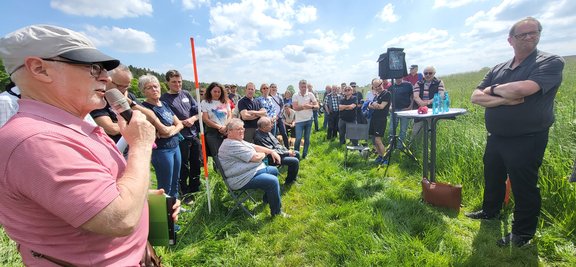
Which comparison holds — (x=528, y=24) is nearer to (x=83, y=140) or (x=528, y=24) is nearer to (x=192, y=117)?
(x=83, y=140)

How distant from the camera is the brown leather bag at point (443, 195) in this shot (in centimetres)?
359

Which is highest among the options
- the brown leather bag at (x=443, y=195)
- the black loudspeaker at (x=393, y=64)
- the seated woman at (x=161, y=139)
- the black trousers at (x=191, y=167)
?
the black loudspeaker at (x=393, y=64)

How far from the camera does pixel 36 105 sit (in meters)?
0.92

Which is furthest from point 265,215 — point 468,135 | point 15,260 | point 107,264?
point 468,135

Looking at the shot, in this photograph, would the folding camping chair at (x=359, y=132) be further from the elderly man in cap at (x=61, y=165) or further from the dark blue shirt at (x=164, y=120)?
the elderly man in cap at (x=61, y=165)

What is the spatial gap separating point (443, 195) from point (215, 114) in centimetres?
379

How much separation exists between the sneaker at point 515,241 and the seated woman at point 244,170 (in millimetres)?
2455

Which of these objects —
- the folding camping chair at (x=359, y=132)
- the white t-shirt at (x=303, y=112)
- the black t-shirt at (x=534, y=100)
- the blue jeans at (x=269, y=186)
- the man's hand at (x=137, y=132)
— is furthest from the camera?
the white t-shirt at (x=303, y=112)

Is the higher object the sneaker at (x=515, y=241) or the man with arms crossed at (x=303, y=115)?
the man with arms crossed at (x=303, y=115)

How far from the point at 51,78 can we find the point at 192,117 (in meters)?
3.32

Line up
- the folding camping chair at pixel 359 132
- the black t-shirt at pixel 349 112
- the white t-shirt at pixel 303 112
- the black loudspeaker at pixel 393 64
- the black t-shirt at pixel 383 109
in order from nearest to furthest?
1. the black loudspeaker at pixel 393 64
2. the black t-shirt at pixel 383 109
3. the folding camping chair at pixel 359 132
4. the white t-shirt at pixel 303 112
5. the black t-shirt at pixel 349 112

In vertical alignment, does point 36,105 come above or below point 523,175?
above

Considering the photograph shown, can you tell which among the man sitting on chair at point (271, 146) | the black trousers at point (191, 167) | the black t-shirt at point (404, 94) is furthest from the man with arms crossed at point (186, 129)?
the black t-shirt at point (404, 94)

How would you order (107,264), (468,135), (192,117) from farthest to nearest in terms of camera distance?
1. (468,135)
2. (192,117)
3. (107,264)
